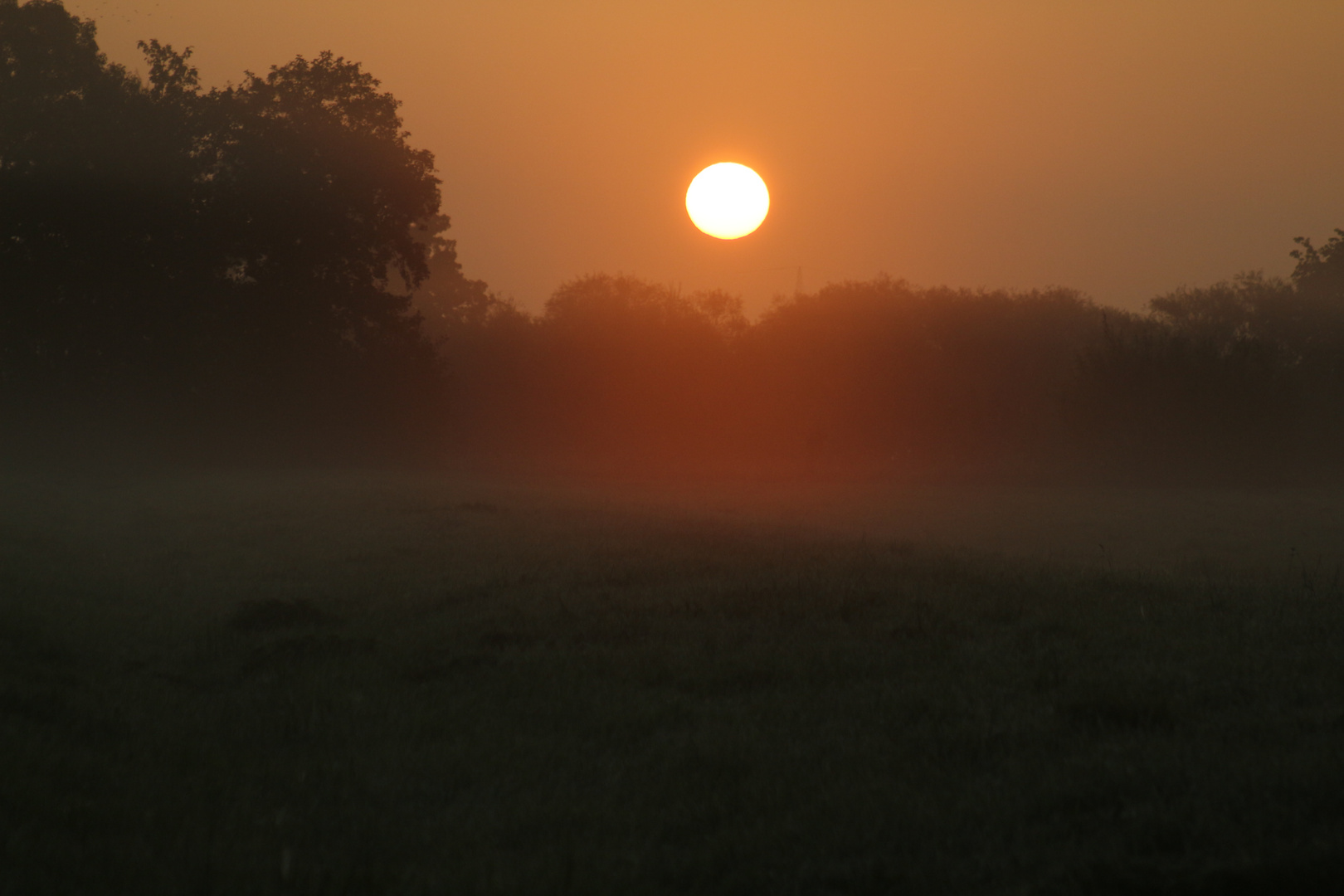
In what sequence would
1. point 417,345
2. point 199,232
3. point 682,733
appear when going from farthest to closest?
point 417,345 → point 199,232 → point 682,733

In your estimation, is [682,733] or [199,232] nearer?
[682,733]

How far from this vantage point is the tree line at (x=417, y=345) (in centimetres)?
4500

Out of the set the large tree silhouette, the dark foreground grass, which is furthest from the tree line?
the dark foreground grass

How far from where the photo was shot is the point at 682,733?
7754 mm

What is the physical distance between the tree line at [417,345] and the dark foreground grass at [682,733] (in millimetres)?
35312

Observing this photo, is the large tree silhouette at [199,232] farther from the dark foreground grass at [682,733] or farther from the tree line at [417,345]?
the dark foreground grass at [682,733]

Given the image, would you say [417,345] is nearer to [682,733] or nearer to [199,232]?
[199,232]

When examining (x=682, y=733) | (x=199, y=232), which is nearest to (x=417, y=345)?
(x=199, y=232)

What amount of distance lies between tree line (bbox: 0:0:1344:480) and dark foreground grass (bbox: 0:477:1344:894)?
116ft

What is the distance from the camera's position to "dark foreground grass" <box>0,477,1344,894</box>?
5.30 m

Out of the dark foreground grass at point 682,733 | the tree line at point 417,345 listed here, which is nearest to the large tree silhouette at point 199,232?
the tree line at point 417,345

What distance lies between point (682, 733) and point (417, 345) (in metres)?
44.9

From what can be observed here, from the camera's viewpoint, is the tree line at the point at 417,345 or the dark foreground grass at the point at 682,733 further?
the tree line at the point at 417,345

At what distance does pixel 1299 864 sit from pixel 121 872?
17.1ft
